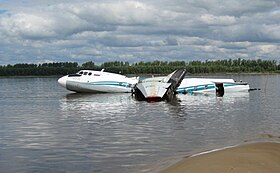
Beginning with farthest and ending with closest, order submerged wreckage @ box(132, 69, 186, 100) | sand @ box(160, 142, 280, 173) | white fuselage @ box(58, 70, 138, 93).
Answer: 1. white fuselage @ box(58, 70, 138, 93)
2. submerged wreckage @ box(132, 69, 186, 100)
3. sand @ box(160, 142, 280, 173)

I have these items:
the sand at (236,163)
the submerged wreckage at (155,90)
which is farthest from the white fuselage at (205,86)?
the sand at (236,163)

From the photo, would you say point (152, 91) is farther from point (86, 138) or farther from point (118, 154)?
point (118, 154)

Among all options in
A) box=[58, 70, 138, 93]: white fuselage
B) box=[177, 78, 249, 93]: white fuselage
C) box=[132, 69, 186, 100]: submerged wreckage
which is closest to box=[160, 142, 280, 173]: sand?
box=[132, 69, 186, 100]: submerged wreckage

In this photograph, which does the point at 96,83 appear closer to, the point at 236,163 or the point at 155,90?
the point at 155,90

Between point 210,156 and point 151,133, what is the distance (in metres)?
7.03

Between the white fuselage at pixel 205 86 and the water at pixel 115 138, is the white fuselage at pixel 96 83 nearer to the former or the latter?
the white fuselage at pixel 205 86

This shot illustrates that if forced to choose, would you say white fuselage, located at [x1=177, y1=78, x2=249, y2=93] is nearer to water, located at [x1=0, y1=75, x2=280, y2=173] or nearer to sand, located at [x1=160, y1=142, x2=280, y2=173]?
water, located at [x1=0, y1=75, x2=280, y2=173]

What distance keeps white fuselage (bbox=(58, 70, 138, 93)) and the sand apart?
42113 mm

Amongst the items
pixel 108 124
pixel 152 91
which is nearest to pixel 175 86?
pixel 152 91

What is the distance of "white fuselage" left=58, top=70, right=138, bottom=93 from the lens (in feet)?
179

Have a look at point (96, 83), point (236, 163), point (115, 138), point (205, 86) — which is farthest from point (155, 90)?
point (236, 163)

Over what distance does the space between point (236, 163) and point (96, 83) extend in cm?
4445

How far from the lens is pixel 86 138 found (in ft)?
58.5

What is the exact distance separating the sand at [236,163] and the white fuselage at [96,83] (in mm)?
42113
